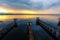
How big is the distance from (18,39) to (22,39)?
0.53 metres

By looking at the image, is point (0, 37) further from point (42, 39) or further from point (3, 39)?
point (42, 39)

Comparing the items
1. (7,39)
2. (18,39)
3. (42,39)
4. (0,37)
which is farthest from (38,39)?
(0,37)

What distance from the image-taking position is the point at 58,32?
34.7 ft

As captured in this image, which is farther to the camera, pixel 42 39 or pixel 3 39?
pixel 42 39

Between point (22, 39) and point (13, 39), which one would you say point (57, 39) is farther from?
point (13, 39)

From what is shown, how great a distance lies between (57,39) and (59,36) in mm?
439

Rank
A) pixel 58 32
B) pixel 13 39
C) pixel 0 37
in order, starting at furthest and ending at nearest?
pixel 13 39, pixel 0 37, pixel 58 32

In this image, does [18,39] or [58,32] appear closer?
[58,32]

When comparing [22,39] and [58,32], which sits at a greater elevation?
[58,32]

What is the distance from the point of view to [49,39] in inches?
491

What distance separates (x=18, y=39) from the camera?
12.5 m

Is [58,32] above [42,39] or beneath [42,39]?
above

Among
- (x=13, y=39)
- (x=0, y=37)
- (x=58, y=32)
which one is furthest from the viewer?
(x=13, y=39)

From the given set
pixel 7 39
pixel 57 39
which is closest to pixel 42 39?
pixel 57 39
